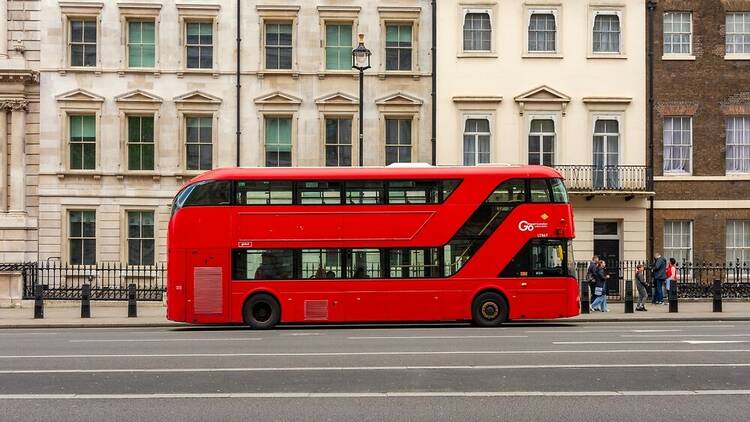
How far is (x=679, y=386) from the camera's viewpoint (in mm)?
12375

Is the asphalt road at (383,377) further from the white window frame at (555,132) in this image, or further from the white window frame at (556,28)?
the white window frame at (556,28)

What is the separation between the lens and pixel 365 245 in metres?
23.9

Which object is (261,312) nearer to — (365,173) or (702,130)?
(365,173)

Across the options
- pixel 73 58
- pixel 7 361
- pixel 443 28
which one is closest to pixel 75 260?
pixel 73 58

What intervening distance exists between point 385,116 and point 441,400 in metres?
24.3

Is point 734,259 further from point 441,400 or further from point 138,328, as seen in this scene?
point 441,400

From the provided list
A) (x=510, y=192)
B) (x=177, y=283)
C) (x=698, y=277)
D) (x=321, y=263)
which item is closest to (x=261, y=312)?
(x=321, y=263)

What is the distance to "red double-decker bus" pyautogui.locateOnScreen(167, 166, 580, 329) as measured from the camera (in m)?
23.7

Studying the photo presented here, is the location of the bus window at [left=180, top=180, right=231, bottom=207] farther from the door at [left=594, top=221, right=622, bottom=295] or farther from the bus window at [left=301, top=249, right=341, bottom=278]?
the door at [left=594, top=221, right=622, bottom=295]

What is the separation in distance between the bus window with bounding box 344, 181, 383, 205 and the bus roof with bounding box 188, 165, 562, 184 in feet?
0.56

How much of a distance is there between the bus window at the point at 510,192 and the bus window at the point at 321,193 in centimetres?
379

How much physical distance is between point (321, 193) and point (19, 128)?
15306 millimetres

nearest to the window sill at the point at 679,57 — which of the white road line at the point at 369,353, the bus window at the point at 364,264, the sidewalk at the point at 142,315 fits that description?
the sidewalk at the point at 142,315

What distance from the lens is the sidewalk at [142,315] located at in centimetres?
2611
